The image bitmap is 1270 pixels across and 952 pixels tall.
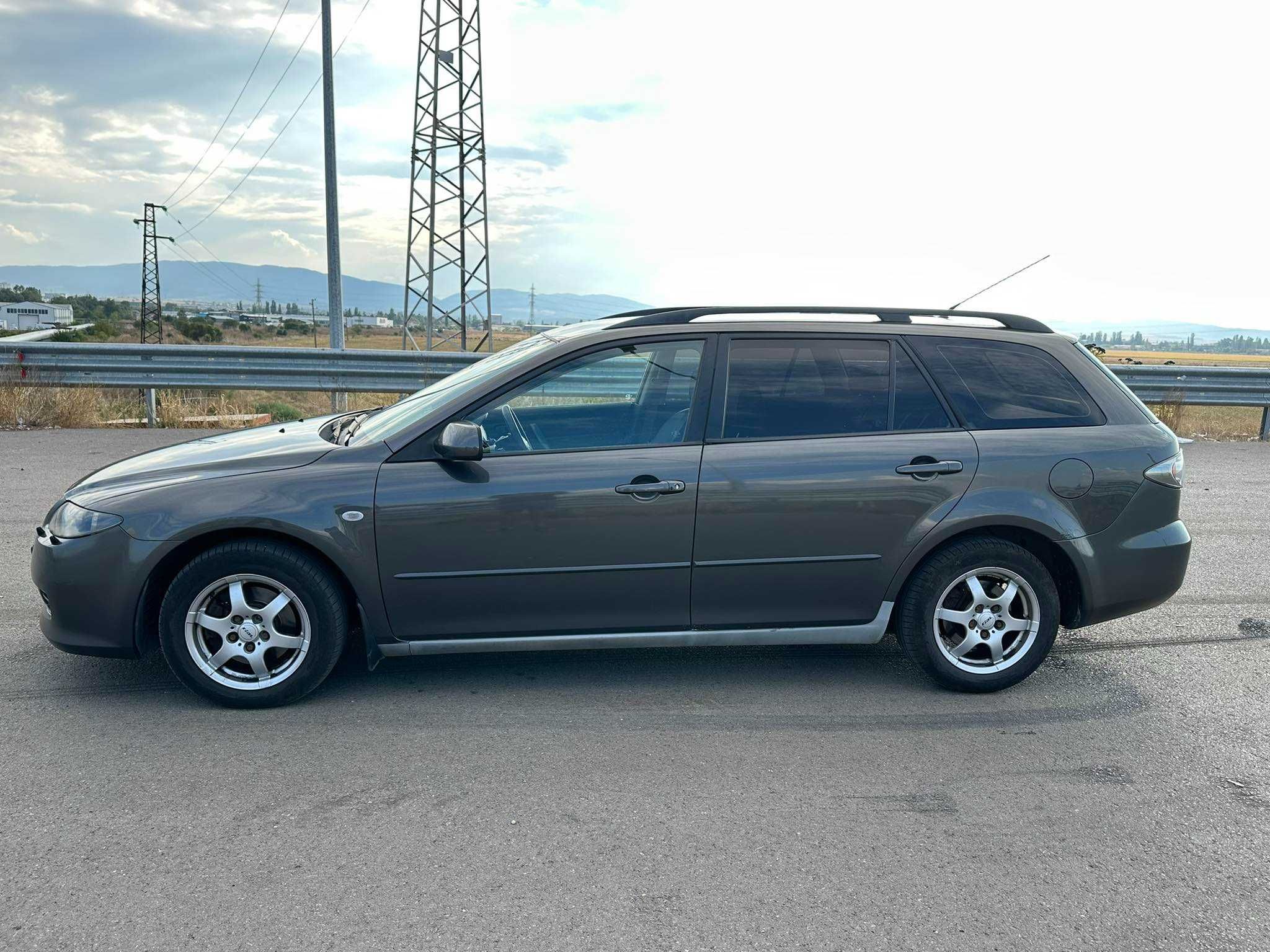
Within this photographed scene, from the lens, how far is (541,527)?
4.03 meters

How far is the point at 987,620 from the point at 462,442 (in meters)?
2.38

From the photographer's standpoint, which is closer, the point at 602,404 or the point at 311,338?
the point at 602,404

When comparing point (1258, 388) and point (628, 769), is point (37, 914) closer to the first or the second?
point (628, 769)

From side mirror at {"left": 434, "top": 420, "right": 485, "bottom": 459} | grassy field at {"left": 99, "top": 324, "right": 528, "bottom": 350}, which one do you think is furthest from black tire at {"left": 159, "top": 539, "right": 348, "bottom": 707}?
grassy field at {"left": 99, "top": 324, "right": 528, "bottom": 350}

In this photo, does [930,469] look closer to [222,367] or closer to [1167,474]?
[1167,474]

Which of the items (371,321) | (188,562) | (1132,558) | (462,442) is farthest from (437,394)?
(371,321)

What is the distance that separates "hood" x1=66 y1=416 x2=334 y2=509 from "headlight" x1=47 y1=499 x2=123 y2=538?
0.04m

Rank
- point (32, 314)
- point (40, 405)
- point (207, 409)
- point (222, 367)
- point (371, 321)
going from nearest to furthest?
point (40, 405) < point (222, 367) < point (207, 409) < point (32, 314) < point (371, 321)

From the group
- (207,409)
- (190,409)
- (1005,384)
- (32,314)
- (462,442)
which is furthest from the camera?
(32,314)

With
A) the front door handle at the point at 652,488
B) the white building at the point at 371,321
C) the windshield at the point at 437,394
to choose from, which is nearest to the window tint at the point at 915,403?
the front door handle at the point at 652,488

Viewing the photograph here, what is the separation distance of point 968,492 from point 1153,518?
90 cm

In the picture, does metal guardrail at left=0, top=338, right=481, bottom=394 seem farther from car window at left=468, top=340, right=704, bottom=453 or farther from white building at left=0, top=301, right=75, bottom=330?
white building at left=0, top=301, right=75, bottom=330

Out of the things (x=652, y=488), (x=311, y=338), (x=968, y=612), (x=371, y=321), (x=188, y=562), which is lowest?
(x=968, y=612)

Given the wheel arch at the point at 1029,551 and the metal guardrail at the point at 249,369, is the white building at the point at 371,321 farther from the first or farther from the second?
the wheel arch at the point at 1029,551
